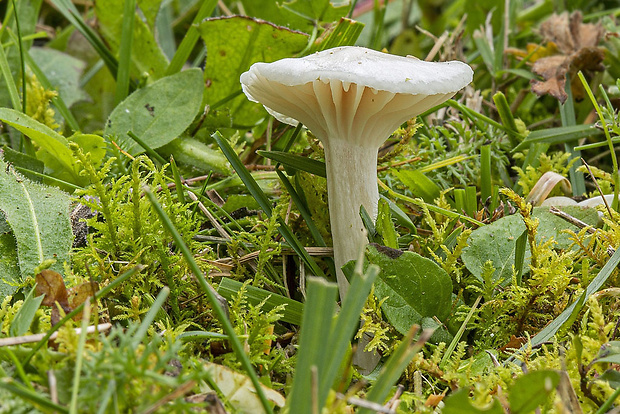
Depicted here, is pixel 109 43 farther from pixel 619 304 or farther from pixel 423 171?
pixel 619 304

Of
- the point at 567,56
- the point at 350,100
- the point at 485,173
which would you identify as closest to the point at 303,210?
the point at 350,100

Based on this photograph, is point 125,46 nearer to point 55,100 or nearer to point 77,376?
point 55,100

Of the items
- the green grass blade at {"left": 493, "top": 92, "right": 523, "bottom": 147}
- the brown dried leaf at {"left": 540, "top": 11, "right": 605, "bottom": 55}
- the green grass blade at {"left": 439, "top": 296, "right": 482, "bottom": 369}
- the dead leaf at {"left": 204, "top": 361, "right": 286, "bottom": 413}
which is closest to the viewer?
the dead leaf at {"left": 204, "top": 361, "right": 286, "bottom": 413}

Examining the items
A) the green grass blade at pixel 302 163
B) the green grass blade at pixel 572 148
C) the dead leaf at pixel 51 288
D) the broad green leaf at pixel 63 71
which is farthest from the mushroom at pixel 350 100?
the broad green leaf at pixel 63 71

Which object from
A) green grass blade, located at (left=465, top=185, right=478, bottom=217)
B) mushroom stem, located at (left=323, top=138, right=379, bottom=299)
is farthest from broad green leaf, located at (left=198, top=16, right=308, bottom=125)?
green grass blade, located at (left=465, top=185, right=478, bottom=217)

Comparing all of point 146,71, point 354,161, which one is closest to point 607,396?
point 354,161

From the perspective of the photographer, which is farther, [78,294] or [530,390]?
[78,294]

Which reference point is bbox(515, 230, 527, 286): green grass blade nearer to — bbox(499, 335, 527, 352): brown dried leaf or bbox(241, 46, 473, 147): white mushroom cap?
bbox(499, 335, 527, 352): brown dried leaf
